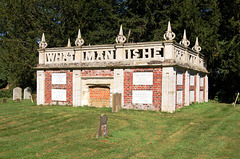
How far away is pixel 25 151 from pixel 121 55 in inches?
394

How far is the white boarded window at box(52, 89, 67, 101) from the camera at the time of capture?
18.5 metres

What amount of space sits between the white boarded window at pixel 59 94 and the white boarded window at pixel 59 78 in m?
0.57

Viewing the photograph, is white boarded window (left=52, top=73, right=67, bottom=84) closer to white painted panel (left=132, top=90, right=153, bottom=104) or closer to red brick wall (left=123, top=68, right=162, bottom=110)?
red brick wall (left=123, top=68, right=162, bottom=110)

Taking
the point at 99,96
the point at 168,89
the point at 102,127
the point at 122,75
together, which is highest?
the point at 122,75

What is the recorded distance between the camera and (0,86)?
48062mm

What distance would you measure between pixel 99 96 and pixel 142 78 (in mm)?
3456

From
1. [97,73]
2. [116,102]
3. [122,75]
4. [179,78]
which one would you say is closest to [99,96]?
[97,73]

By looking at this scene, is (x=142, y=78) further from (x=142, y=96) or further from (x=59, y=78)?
(x=59, y=78)

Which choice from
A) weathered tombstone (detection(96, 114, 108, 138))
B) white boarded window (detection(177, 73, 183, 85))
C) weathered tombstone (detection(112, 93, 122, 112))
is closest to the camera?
weathered tombstone (detection(96, 114, 108, 138))

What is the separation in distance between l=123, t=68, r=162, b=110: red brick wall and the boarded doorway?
1537 millimetres

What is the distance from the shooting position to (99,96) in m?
17.6

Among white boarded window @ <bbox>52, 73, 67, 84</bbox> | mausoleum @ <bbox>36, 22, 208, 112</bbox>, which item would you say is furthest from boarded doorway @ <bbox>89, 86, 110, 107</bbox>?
white boarded window @ <bbox>52, 73, 67, 84</bbox>

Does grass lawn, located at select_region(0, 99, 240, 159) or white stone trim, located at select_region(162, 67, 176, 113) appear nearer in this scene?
grass lawn, located at select_region(0, 99, 240, 159)

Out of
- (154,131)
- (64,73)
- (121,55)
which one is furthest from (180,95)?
(64,73)
